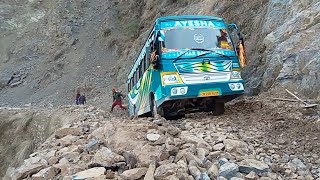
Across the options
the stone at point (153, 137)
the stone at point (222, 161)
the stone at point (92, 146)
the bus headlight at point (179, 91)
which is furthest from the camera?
the bus headlight at point (179, 91)

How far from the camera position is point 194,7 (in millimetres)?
23188

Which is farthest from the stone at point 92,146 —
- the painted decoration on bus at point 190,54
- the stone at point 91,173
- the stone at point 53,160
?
the painted decoration on bus at point 190,54

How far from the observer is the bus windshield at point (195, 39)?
9586 mm

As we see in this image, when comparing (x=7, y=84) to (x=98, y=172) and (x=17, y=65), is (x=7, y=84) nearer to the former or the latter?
(x=17, y=65)

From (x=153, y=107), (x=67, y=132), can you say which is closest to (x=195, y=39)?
(x=153, y=107)

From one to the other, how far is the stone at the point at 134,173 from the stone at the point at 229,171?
1002 millimetres

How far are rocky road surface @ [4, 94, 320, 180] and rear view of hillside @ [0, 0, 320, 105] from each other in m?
4.12

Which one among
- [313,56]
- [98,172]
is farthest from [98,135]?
[313,56]

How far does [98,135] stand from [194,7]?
1692 centimetres

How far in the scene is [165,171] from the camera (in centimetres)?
475

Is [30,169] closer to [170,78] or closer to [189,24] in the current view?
[170,78]

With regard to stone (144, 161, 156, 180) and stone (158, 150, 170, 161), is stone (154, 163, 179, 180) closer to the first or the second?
stone (144, 161, 156, 180)

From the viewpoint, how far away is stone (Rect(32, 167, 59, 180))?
5.67 m

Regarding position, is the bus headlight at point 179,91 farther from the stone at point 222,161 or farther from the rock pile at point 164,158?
the stone at point 222,161
